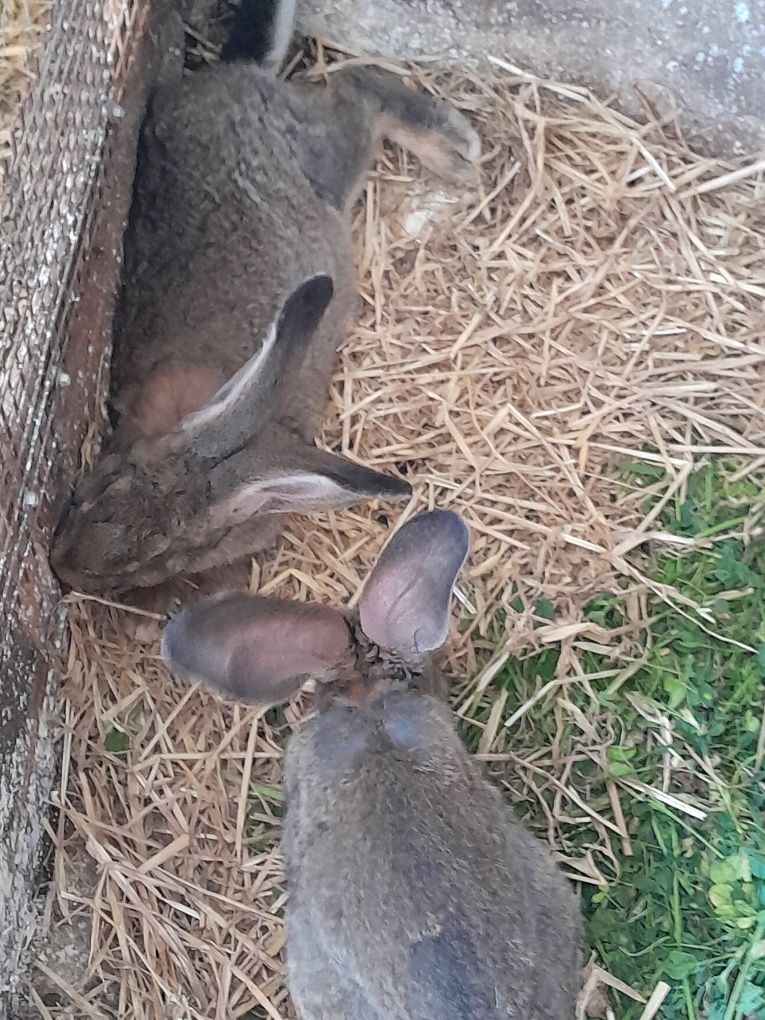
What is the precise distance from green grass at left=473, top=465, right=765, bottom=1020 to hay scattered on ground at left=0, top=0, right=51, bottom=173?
82.8 inches

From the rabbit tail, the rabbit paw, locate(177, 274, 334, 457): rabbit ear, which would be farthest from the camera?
the rabbit paw

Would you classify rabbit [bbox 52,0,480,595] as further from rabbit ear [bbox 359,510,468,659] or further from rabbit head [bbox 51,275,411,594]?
rabbit ear [bbox 359,510,468,659]

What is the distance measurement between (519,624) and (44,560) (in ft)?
4.35

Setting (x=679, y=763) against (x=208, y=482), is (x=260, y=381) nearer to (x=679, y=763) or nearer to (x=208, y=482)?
(x=208, y=482)

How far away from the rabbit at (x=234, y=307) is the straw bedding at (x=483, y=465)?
0.18 meters

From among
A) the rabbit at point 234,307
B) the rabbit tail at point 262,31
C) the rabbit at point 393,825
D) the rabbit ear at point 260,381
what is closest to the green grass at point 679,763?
the rabbit at point 393,825

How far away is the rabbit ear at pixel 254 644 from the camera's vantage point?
7.73 feet

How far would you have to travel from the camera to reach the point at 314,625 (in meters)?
2.47

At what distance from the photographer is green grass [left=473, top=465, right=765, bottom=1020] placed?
262 cm

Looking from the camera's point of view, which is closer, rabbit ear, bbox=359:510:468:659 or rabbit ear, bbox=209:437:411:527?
rabbit ear, bbox=359:510:468:659

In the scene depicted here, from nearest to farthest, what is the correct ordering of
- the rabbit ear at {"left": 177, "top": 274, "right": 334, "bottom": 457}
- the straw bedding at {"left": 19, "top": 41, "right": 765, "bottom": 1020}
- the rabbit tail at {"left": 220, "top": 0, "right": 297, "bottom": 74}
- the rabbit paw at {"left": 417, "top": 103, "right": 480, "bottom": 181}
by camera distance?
the rabbit ear at {"left": 177, "top": 274, "right": 334, "bottom": 457} < the straw bedding at {"left": 19, "top": 41, "right": 765, "bottom": 1020} < the rabbit tail at {"left": 220, "top": 0, "right": 297, "bottom": 74} < the rabbit paw at {"left": 417, "top": 103, "right": 480, "bottom": 181}

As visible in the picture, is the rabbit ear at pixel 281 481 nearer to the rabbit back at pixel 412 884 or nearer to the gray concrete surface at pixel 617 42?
the rabbit back at pixel 412 884

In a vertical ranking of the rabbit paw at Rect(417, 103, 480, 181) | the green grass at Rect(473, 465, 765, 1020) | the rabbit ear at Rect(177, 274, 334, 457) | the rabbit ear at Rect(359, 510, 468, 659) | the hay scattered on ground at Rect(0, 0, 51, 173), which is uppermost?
the hay scattered on ground at Rect(0, 0, 51, 173)

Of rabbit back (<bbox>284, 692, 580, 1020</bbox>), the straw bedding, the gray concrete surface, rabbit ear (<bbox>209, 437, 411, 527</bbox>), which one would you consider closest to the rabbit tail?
the gray concrete surface
